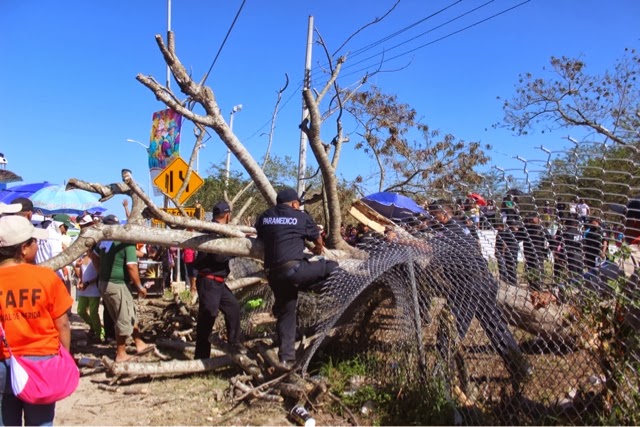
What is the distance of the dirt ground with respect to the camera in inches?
181

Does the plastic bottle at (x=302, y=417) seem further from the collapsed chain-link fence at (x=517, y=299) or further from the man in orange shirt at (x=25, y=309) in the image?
the man in orange shirt at (x=25, y=309)

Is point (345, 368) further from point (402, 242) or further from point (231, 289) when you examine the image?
point (231, 289)

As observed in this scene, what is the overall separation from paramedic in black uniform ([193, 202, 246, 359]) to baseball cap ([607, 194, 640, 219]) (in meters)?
3.87

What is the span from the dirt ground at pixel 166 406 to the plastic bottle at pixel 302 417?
69 mm

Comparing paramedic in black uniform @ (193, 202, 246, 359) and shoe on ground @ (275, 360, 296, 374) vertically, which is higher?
paramedic in black uniform @ (193, 202, 246, 359)

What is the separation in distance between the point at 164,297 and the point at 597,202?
10002 millimetres

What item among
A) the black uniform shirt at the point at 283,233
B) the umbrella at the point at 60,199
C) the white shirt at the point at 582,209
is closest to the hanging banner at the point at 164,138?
the umbrella at the point at 60,199

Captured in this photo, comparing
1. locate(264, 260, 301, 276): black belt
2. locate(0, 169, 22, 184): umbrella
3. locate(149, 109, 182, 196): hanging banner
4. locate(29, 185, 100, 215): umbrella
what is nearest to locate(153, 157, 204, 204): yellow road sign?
locate(149, 109, 182, 196): hanging banner

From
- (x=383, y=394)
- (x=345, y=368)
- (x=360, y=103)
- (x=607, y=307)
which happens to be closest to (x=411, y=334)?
(x=383, y=394)

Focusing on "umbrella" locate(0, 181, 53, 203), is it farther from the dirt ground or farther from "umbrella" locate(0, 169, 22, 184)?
the dirt ground

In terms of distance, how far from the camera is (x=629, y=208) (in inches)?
115

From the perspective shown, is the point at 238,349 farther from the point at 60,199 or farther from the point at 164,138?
the point at 60,199

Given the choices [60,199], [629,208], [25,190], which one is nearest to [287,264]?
[629,208]

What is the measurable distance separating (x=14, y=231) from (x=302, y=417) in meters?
2.57
